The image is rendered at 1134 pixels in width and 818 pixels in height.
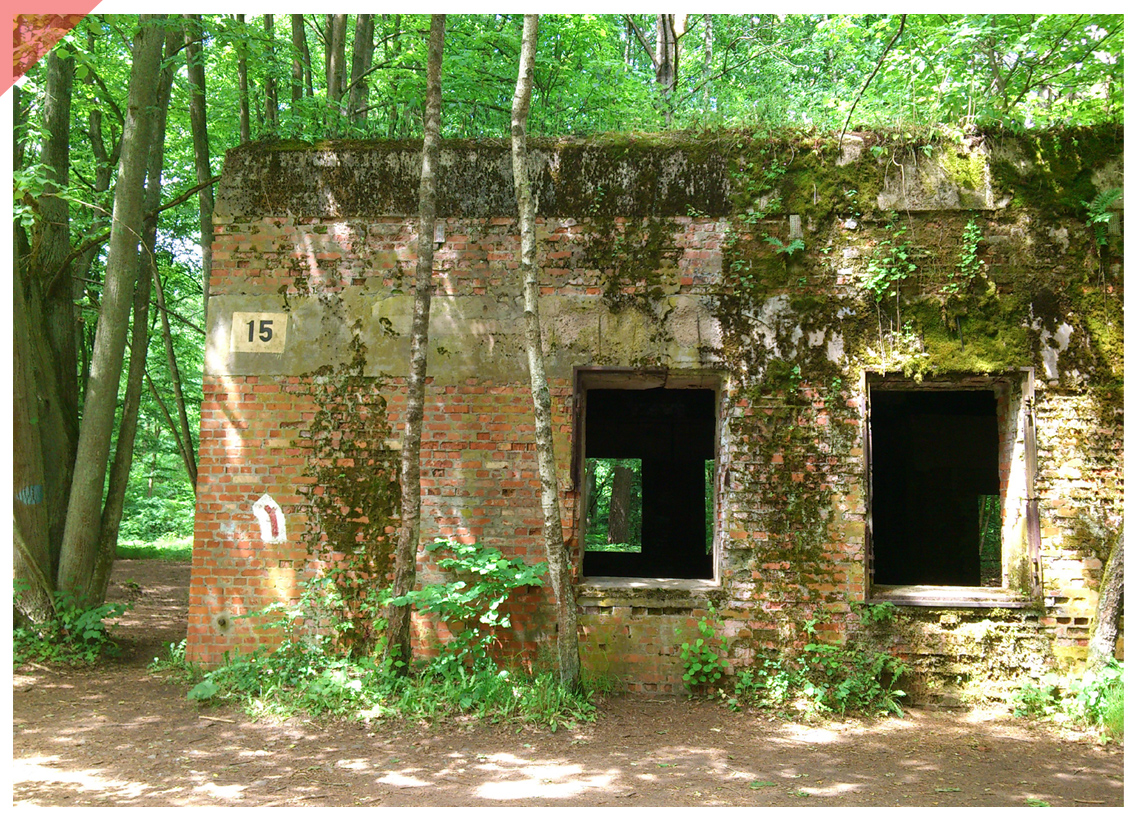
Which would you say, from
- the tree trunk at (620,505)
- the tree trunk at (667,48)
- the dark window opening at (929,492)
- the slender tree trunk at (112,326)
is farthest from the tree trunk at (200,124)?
the tree trunk at (620,505)

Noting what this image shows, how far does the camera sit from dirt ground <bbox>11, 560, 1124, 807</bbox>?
389 cm

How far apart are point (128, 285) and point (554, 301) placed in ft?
12.3

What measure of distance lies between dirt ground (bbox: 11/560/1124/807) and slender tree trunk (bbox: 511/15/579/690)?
0.55m

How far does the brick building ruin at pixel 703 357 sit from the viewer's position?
5.50 m

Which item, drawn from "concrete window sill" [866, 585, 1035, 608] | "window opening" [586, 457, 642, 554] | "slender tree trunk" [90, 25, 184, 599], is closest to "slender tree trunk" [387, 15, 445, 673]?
"slender tree trunk" [90, 25, 184, 599]

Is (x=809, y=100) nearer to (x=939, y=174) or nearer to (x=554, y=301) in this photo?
(x=939, y=174)

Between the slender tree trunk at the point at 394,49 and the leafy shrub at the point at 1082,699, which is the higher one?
the slender tree trunk at the point at 394,49

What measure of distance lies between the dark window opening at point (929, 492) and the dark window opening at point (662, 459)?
223 cm

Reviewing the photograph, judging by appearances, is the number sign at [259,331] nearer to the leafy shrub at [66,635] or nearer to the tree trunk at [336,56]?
the leafy shrub at [66,635]

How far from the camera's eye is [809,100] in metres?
12.8

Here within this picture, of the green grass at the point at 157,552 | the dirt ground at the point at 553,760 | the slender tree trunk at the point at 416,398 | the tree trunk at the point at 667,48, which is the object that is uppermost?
the tree trunk at the point at 667,48

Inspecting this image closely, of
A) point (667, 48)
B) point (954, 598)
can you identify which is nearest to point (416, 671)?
point (954, 598)

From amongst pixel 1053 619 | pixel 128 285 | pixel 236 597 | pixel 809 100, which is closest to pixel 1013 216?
pixel 1053 619

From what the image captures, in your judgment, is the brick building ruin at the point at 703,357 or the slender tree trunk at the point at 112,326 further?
the slender tree trunk at the point at 112,326
